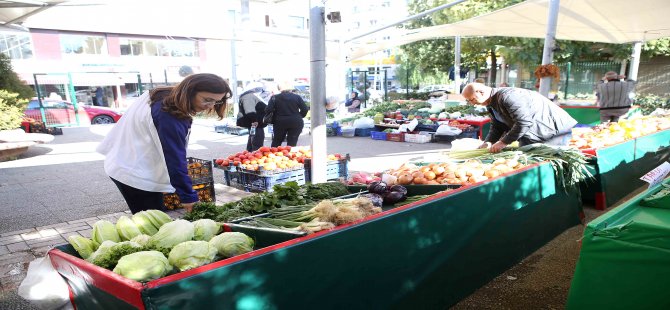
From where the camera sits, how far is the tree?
11.5 meters

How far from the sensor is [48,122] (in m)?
16.7

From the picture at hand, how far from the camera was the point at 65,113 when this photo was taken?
1719cm

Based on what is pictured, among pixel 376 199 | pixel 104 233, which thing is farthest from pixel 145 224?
pixel 376 199

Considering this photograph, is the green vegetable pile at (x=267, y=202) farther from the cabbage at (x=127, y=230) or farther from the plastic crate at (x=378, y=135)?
the plastic crate at (x=378, y=135)

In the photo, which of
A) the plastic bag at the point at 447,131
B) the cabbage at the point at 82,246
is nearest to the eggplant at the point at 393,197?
the cabbage at the point at 82,246

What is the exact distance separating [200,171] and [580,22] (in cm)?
1092

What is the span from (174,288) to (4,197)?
679 centimetres

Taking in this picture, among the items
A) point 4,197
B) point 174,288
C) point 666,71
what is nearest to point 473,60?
point 666,71

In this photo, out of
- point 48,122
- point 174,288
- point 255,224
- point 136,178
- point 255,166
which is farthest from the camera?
point 48,122

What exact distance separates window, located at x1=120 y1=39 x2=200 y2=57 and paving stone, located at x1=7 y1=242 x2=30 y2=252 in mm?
34482

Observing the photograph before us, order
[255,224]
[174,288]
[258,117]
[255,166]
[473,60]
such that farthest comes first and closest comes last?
[473,60] → [258,117] → [255,166] → [255,224] → [174,288]

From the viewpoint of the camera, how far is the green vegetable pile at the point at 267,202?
286 centimetres

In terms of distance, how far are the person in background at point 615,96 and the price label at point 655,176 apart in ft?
24.7

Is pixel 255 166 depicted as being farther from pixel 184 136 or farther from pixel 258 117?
pixel 184 136
